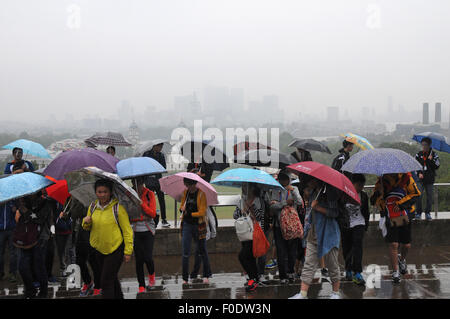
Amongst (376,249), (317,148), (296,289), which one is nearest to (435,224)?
(376,249)

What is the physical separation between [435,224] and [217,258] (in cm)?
408

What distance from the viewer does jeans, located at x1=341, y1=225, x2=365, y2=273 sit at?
5801mm

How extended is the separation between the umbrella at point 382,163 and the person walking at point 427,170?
2.68 meters

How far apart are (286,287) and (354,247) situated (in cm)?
105

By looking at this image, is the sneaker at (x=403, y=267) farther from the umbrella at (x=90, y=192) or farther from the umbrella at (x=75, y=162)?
the umbrella at (x=75, y=162)

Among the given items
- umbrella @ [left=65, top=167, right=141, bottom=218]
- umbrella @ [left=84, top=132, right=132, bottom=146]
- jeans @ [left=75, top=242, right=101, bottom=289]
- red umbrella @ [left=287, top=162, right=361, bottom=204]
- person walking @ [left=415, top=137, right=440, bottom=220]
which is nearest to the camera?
umbrella @ [left=65, top=167, right=141, bottom=218]

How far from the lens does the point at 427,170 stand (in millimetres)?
7953

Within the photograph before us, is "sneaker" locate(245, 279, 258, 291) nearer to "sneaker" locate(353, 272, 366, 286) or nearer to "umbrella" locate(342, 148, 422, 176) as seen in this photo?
"sneaker" locate(353, 272, 366, 286)

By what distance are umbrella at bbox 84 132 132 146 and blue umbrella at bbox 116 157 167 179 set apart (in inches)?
109

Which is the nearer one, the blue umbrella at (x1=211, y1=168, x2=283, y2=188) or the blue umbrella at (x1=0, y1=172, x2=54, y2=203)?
the blue umbrella at (x1=0, y1=172, x2=54, y2=203)

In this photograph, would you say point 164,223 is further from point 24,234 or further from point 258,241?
point 24,234

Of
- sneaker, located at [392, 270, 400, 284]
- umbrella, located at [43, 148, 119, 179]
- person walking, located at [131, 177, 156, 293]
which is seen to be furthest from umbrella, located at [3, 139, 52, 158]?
sneaker, located at [392, 270, 400, 284]

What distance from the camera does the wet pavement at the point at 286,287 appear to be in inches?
215
